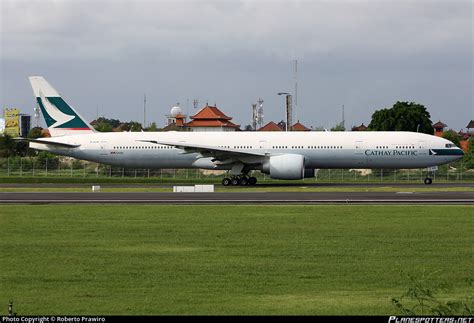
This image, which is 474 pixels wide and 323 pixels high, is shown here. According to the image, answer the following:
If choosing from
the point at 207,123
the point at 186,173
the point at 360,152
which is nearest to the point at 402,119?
the point at 207,123

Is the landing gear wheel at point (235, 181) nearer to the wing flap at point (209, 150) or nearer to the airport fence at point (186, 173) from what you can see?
the wing flap at point (209, 150)

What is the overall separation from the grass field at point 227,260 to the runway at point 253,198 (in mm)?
5688

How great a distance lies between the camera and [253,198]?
39594mm

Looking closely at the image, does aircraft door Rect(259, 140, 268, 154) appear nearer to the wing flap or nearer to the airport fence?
the wing flap

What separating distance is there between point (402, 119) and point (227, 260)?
4277 inches

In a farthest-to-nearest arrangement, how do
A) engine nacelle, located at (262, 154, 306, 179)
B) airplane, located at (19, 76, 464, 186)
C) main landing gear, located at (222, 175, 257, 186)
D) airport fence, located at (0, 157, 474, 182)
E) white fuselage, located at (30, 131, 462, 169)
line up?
airport fence, located at (0, 157, 474, 182), main landing gear, located at (222, 175, 257, 186), white fuselage, located at (30, 131, 462, 169), airplane, located at (19, 76, 464, 186), engine nacelle, located at (262, 154, 306, 179)

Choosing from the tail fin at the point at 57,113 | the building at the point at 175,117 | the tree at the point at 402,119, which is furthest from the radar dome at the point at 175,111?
the tail fin at the point at 57,113

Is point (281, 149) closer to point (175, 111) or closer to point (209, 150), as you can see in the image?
point (209, 150)

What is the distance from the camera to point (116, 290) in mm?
15477

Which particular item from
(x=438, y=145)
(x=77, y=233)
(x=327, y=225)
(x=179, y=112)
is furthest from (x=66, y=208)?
(x=179, y=112)

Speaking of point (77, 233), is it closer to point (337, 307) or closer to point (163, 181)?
point (337, 307)

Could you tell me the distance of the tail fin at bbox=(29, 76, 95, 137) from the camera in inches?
2327

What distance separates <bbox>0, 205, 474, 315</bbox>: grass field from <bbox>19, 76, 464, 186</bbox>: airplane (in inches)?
867

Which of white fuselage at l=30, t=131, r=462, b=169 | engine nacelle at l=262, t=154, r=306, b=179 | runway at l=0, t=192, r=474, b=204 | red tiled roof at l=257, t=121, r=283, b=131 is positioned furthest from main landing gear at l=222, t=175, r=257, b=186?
red tiled roof at l=257, t=121, r=283, b=131
